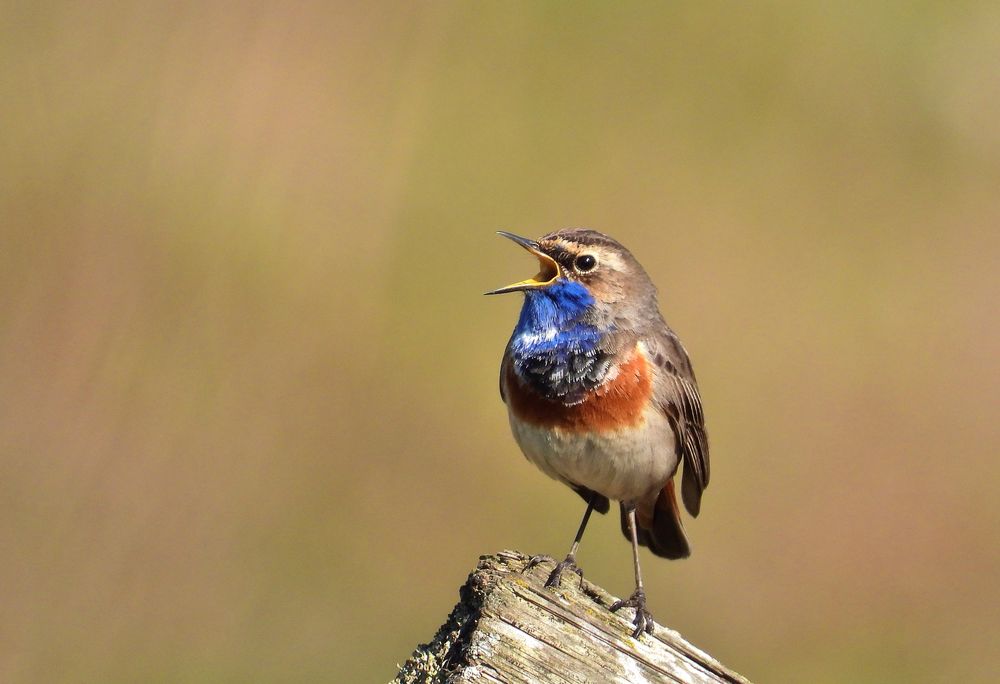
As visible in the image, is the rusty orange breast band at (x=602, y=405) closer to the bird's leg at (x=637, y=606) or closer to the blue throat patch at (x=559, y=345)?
the blue throat patch at (x=559, y=345)

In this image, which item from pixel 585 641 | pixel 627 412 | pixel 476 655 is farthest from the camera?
pixel 627 412

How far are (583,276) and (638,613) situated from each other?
161 cm

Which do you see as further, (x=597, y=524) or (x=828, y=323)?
(x=828, y=323)

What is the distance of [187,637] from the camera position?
6629 mm

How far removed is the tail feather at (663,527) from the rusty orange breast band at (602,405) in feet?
2.00

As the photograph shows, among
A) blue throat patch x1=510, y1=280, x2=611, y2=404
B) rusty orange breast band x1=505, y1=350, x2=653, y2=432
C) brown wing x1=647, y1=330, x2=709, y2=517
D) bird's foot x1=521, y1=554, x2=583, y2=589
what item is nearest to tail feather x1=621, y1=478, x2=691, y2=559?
brown wing x1=647, y1=330, x2=709, y2=517

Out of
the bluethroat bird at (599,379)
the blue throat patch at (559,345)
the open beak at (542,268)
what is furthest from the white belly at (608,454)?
the open beak at (542,268)

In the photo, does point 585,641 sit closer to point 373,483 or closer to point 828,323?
point 373,483

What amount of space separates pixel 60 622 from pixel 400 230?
3.40m

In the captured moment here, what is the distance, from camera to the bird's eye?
4.77 metres

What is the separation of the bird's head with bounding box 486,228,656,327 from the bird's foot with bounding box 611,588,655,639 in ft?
3.69

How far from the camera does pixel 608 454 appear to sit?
15.0 ft

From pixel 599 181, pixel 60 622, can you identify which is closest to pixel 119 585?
pixel 60 622

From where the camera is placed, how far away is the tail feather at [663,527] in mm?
5148
